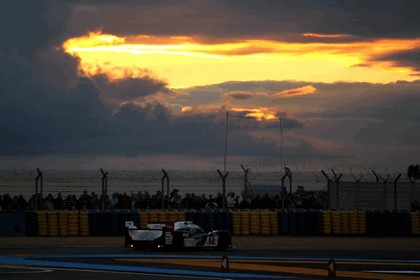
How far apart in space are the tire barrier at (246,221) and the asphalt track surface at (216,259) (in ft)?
2.20

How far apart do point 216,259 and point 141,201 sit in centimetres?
1247

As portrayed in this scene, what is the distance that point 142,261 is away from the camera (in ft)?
86.5

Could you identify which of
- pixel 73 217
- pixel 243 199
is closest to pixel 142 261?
pixel 73 217

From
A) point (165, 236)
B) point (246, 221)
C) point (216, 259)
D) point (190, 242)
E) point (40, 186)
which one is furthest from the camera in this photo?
point (246, 221)

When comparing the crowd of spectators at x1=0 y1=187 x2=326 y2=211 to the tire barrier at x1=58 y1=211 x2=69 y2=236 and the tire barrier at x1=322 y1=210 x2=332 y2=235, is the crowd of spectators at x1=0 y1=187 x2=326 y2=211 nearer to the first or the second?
the tire barrier at x1=58 y1=211 x2=69 y2=236

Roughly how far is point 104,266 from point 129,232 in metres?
5.85

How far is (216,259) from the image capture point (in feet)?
89.7

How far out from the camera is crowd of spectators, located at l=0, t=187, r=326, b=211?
3819cm

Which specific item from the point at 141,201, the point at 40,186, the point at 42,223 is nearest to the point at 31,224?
the point at 42,223

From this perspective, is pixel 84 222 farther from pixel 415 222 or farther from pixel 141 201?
pixel 415 222

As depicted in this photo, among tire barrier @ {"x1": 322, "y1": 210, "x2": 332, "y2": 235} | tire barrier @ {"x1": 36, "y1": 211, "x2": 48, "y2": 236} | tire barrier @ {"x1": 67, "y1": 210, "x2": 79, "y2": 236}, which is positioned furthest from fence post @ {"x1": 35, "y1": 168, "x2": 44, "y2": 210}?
tire barrier @ {"x1": 322, "y1": 210, "x2": 332, "y2": 235}

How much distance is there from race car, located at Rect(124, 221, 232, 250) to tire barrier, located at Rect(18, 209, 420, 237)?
267 inches

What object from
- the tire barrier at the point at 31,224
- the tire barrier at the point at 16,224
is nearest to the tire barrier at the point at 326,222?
the tire barrier at the point at 31,224

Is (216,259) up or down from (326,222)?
down
